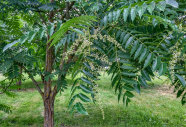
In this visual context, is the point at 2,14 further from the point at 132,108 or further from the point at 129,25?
the point at 132,108

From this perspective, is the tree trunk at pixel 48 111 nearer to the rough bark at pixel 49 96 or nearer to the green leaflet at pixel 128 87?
the rough bark at pixel 49 96

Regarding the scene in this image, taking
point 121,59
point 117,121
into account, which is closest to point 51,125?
point 117,121

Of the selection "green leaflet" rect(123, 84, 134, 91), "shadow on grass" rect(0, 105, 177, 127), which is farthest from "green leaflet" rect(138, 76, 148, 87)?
"shadow on grass" rect(0, 105, 177, 127)

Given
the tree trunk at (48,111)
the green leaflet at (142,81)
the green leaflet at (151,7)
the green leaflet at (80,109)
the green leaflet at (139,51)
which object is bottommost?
the tree trunk at (48,111)

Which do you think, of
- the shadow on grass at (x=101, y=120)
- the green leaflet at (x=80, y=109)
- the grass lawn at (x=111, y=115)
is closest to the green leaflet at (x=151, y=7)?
the green leaflet at (x=80, y=109)

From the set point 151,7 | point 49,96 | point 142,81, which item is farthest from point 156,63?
point 49,96

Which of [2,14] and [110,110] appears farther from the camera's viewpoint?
[110,110]

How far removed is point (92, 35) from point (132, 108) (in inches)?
196

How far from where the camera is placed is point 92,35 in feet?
3.37

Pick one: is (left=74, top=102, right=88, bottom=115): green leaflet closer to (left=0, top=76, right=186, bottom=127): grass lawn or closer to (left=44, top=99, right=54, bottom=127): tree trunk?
(left=44, top=99, right=54, bottom=127): tree trunk

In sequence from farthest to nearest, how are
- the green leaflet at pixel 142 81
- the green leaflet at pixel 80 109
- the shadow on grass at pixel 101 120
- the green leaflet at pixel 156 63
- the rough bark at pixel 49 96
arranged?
the shadow on grass at pixel 101 120
the rough bark at pixel 49 96
the green leaflet at pixel 142 81
the green leaflet at pixel 156 63
the green leaflet at pixel 80 109

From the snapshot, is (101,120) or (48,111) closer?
Result: (48,111)

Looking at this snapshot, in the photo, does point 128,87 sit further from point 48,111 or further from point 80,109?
point 48,111

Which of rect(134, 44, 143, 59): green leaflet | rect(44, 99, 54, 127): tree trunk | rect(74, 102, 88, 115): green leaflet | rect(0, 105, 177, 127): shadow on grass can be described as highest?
rect(134, 44, 143, 59): green leaflet
